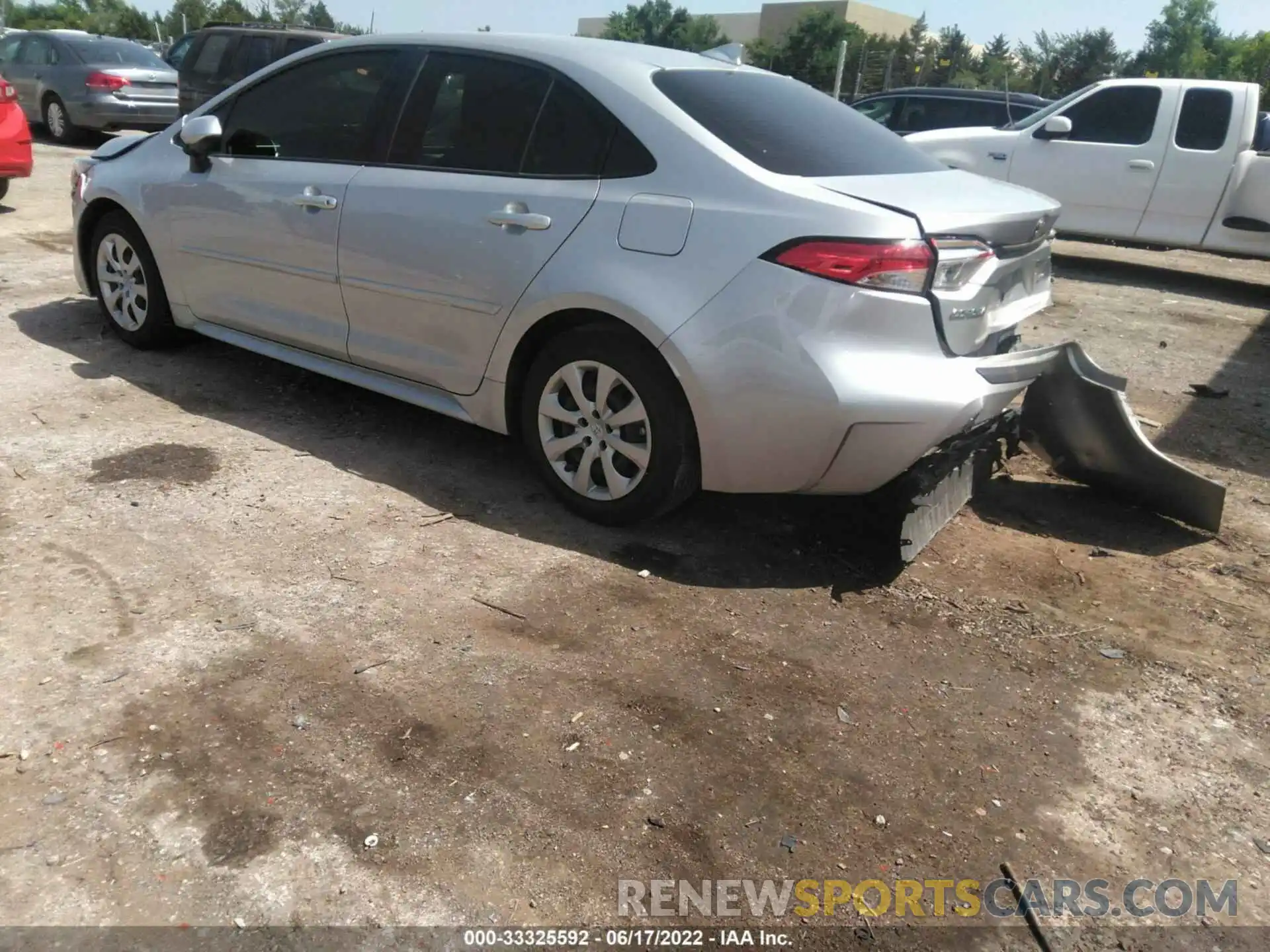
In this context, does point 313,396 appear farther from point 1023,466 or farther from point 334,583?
point 1023,466

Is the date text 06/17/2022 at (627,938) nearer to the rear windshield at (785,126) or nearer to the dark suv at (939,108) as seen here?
the rear windshield at (785,126)

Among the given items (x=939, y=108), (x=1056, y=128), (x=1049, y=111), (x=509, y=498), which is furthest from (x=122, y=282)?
(x=939, y=108)

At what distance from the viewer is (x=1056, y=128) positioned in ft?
33.5

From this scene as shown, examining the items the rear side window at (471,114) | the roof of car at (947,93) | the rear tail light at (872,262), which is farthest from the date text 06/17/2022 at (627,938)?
the roof of car at (947,93)

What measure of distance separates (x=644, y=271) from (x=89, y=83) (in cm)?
1403

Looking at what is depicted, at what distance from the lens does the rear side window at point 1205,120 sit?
9.91 metres

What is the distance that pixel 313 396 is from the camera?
17.4 feet

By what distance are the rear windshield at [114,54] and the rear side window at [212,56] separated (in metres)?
2.31

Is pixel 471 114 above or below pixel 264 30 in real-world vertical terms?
below

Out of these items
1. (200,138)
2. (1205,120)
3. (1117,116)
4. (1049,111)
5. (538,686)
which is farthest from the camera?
(1049,111)

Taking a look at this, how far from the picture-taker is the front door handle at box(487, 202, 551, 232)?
383 centimetres

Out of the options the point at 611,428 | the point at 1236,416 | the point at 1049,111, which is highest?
the point at 1049,111

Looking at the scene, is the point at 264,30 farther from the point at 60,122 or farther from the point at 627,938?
the point at 627,938

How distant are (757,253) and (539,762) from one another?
1752 mm
